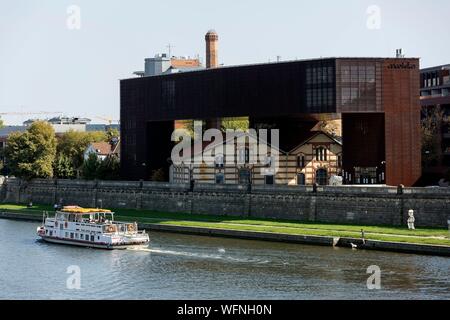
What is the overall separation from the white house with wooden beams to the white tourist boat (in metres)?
25.8

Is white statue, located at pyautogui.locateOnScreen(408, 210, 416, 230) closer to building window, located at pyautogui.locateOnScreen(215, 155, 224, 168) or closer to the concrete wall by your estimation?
the concrete wall

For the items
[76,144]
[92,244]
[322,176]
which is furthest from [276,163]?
[76,144]

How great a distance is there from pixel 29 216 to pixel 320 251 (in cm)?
5480

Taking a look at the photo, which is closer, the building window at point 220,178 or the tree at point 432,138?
the building window at point 220,178

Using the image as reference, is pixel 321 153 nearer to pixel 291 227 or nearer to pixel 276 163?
pixel 276 163

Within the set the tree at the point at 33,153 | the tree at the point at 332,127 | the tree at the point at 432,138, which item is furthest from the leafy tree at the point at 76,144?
the tree at the point at 432,138

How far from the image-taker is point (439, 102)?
15525 cm

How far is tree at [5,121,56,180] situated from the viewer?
152500 mm

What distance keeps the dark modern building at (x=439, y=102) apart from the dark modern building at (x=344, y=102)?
65.4 feet

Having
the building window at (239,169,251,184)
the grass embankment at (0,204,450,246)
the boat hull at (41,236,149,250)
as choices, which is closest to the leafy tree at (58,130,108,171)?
the grass embankment at (0,204,450,246)

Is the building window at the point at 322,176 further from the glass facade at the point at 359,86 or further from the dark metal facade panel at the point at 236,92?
the glass facade at the point at 359,86

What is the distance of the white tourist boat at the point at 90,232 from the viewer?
9456cm

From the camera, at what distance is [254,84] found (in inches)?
4919

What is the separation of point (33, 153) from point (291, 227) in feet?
211
